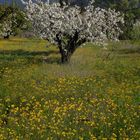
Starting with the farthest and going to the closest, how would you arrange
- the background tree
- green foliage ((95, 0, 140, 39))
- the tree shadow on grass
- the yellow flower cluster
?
green foliage ((95, 0, 140, 39)) < the background tree < the tree shadow on grass < the yellow flower cluster

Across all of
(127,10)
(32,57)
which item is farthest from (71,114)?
(127,10)

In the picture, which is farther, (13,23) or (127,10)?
(127,10)

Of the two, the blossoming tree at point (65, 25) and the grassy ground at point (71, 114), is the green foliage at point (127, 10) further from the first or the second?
the grassy ground at point (71, 114)

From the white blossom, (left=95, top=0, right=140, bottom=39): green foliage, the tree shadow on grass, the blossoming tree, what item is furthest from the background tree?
the blossoming tree

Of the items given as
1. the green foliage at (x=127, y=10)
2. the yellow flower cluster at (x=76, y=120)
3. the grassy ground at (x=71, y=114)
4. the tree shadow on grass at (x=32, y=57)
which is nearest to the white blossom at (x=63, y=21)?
the tree shadow on grass at (x=32, y=57)

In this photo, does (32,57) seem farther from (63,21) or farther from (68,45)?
(63,21)

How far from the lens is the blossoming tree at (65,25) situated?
28641mm

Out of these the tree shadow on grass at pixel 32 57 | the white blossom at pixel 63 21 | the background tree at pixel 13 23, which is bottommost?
the tree shadow on grass at pixel 32 57

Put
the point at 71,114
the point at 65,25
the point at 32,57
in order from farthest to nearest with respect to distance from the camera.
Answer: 1. the point at 32,57
2. the point at 65,25
3. the point at 71,114

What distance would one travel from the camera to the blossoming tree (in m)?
28.6

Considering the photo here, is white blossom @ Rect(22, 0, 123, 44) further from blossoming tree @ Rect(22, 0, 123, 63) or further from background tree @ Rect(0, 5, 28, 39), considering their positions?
background tree @ Rect(0, 5, 28, 39)

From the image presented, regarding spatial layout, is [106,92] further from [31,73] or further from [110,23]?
[110,23]

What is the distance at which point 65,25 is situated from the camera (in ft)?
94.3

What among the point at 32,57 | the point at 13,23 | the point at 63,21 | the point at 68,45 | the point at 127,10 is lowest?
the point at 32,57
